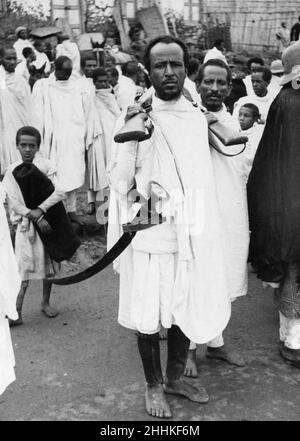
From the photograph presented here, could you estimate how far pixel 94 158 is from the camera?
23.9 feet

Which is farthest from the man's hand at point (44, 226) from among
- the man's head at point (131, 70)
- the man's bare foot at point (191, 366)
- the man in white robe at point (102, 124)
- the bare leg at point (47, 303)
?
the man's head at point (131, 70)

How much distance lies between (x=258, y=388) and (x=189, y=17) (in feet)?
58.1

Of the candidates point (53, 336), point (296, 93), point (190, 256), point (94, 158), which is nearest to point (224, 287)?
point (190, 256)

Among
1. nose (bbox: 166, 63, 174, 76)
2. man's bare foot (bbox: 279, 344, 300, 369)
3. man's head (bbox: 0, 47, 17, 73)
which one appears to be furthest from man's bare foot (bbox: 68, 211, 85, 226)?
nose (bbox: 166, 63, 174, 76)

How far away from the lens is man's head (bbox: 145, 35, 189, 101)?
9.79 feet

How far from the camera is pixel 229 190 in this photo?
349 centimetres

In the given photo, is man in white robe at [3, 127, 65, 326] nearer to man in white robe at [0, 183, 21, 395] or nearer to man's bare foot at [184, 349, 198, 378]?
man's bare foot at [184, 349, 198, 378]

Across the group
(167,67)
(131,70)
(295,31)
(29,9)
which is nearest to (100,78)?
(131,70)

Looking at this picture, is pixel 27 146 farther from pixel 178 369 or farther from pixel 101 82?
pixel 101 82

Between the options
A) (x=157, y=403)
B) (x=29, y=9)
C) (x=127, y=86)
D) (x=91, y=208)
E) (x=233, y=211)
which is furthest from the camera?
(x=29, y=9)

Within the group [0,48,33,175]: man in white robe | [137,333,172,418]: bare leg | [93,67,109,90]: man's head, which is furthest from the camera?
[0,48,33,175]: man in white robe

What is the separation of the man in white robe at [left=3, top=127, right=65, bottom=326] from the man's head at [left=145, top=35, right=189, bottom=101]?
5.58 feet

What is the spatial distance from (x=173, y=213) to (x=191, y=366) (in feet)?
3.94

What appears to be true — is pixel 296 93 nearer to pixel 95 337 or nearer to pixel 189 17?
pixel 95 337
